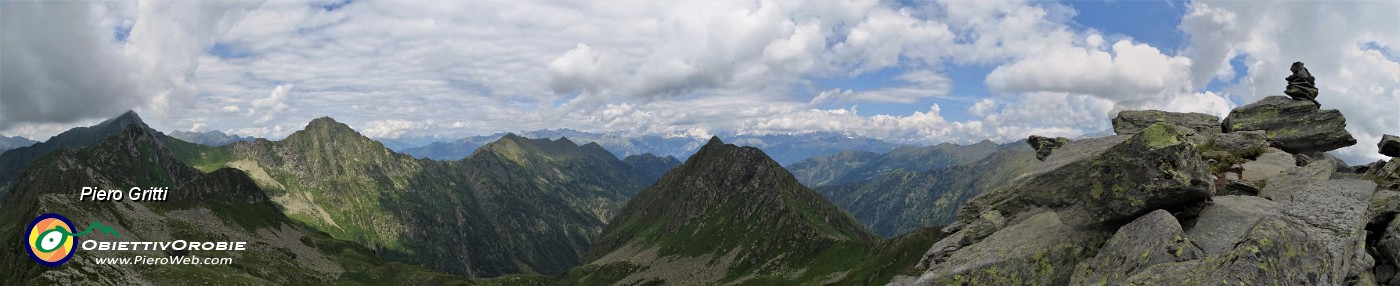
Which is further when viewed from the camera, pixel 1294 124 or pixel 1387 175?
pixel 1294 124

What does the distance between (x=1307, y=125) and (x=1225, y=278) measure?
47.0 meters

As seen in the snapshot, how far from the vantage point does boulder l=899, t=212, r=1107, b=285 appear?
75.3ft

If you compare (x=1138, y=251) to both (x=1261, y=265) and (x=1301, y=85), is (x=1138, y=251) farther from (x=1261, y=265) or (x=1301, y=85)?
(x=1301, y=85)

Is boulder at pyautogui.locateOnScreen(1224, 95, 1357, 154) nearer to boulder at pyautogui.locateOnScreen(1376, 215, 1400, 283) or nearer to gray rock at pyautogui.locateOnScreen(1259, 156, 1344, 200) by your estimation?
gray rock at pyautogui.locateOnScreen(1259, 156, 1344, 200)

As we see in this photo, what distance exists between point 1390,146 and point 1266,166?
7.48 metres

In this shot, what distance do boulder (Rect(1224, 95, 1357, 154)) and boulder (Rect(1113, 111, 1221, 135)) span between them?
4.20 feet

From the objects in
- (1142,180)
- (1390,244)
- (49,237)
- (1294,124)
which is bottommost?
(49,237)

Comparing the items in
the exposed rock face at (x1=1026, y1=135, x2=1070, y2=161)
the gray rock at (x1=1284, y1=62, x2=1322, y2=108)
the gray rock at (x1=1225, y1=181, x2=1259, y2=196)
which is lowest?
the gray rock at (x1=1225, y1=181, x2=1259, y2=196)

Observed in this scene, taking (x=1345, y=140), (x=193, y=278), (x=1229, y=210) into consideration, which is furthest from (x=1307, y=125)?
(x=193, y=278)

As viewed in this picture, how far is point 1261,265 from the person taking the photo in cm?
1639

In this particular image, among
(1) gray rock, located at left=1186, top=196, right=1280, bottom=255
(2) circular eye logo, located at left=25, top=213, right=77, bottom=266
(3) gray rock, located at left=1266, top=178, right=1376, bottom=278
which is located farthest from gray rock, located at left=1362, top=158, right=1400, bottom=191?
(2) circular eye logo, located at left=25, top=213, right=77, bottom=266

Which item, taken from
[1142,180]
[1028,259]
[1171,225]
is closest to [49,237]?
[1028,259]

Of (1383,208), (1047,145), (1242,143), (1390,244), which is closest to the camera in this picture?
(1390,244)

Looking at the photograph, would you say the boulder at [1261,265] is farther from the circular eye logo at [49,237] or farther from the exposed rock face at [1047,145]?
the circular eye logo at [49,237]
